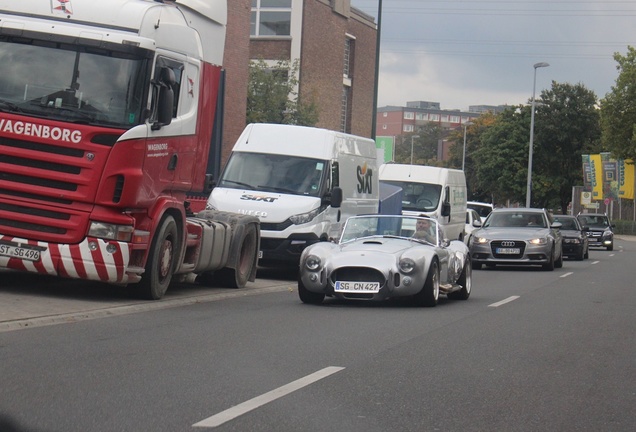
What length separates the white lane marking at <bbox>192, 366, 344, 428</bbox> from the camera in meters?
6.50

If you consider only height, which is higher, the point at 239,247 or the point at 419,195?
the point at 419,195

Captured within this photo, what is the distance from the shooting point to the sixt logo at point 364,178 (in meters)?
23.9

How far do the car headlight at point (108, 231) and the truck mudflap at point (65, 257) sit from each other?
0.20ft

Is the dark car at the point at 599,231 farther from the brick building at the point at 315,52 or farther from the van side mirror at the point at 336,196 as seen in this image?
the van side mirror at the point at 336,196

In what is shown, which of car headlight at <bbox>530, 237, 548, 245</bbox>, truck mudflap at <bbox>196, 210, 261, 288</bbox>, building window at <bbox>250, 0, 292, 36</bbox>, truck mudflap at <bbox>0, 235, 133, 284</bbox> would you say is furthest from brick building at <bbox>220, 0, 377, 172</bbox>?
truck mudflap at <bbox>0, 235, 133, 284</bbox>

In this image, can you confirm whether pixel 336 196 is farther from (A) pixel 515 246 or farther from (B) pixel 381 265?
(A) pixel 515 246

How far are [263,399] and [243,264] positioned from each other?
10.9 m

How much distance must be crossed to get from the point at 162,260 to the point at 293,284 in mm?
5771

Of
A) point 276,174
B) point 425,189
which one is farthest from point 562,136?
point 276,174

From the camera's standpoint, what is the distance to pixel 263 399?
7293 millimetres

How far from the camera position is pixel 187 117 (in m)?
14.9

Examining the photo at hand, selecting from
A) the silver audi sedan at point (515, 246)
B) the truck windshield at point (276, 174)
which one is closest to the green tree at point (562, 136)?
the silver audi sedan at point (515, 246)

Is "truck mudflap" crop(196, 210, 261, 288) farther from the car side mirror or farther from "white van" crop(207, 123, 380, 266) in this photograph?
the car side mirror

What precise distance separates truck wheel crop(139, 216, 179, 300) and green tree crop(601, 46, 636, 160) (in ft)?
221
